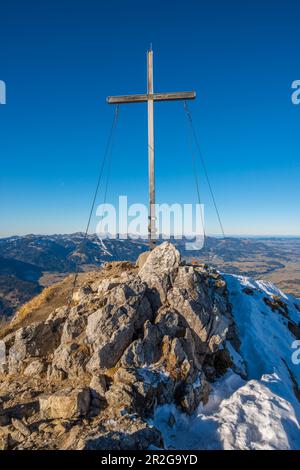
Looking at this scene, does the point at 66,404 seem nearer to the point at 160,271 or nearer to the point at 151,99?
the point at 160,271

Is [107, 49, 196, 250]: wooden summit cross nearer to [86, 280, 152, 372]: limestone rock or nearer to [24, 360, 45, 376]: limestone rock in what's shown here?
[86, 280, 152, 372]: limestone rock

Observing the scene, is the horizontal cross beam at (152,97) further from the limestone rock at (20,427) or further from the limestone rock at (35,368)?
the limestone rock at (20,427)

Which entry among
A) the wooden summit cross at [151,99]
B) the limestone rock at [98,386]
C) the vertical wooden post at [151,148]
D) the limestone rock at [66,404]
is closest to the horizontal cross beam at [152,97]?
the wooden summit cross at [151,99]

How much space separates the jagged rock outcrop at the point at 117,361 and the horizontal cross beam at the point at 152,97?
8.25 m

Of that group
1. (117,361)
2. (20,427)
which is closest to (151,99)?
(117,361)

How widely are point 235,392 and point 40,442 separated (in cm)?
800

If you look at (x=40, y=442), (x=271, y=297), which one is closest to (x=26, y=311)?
(x=40, y=442)

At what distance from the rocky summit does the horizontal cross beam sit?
825 cm

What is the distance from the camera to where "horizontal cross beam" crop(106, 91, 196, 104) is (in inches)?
667

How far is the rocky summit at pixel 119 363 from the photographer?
9055 millimetres

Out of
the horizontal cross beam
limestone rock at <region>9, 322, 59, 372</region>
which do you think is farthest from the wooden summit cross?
A: limestone rock at <region>9, 322, 59, 372</region>

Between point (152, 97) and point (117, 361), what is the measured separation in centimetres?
1375

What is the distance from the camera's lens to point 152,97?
1714cm
